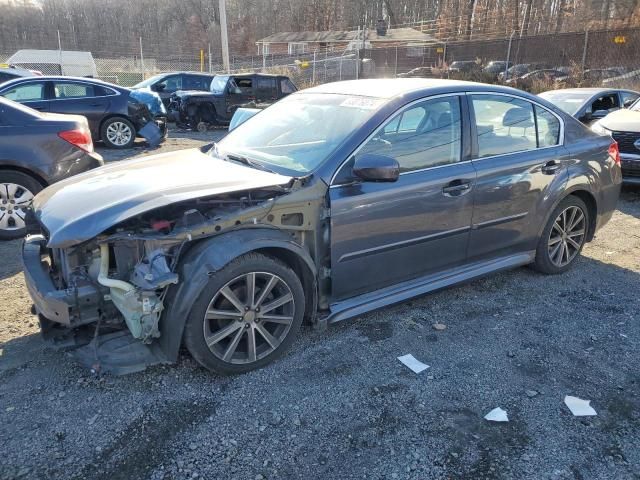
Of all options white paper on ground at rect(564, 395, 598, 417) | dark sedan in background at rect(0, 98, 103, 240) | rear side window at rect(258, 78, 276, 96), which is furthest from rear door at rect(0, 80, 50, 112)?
white paper on ground at rect(564, 395, 598, 417)

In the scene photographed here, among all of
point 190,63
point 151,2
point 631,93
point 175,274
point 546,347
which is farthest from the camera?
point 151,2

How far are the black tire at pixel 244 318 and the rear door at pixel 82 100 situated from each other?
9353mm

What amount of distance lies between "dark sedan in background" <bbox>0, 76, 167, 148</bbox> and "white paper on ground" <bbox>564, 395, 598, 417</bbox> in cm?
894

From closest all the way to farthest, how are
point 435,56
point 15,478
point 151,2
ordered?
1. point 15,478
2. point 435,56
3. point 151,2

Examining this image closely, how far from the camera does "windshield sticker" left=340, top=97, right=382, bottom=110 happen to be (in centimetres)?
355

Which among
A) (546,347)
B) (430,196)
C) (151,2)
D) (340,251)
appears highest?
(151,2)

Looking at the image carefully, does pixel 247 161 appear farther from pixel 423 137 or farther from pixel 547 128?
pixel 547 128

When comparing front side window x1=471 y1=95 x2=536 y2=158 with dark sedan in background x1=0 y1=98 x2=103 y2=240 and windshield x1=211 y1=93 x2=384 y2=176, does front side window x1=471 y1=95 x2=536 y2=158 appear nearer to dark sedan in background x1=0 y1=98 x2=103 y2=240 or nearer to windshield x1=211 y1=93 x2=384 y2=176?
windshield x1=211 y1=93 x2=384 y2=176

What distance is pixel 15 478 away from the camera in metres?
2.31

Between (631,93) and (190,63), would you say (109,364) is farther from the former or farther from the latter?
(190,63)

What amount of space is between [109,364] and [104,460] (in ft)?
1.83

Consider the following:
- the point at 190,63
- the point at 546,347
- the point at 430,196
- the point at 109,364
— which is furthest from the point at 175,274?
the point at 190,63

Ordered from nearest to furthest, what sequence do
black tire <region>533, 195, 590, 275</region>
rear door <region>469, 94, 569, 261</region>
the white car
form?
rear door <region>469, 94, 569, 261</region> → black tire <region>533, 195, 590, 275</region> → the white car

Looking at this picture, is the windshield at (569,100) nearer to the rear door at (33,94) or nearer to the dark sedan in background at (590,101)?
the dark sedan in background at (590,101)
